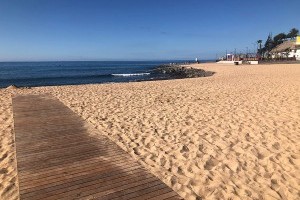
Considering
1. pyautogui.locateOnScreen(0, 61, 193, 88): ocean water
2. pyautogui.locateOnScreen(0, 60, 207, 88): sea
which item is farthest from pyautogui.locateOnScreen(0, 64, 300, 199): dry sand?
pyautogui.locateOnScreen(0, 61, 193, 88): ocean water

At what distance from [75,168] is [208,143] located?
3335 millimetres

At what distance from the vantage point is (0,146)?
19.8ft

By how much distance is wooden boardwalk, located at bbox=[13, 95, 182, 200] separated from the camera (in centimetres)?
374

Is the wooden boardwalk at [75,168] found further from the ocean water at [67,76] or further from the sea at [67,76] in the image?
the ocean water at [67,76]

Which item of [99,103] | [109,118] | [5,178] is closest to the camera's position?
[5,178]

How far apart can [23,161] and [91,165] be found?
4.41 feet

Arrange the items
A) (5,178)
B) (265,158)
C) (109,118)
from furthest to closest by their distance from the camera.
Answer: (109,118) → (265,158) → (5,178)

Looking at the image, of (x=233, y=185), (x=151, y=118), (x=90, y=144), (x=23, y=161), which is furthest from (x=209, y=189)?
(x=151, y=118)

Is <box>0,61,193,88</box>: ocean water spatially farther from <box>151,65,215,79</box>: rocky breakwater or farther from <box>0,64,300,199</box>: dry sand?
<box>0,64,300,199</box>: dry sand

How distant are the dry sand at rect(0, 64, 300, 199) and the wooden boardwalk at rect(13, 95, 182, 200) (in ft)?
0.99

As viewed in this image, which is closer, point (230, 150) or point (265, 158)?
point (265, 158)

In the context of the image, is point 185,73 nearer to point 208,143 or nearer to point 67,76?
point 67,76

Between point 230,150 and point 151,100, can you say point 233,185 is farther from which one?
point 151,100

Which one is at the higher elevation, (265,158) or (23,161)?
(23,161)
